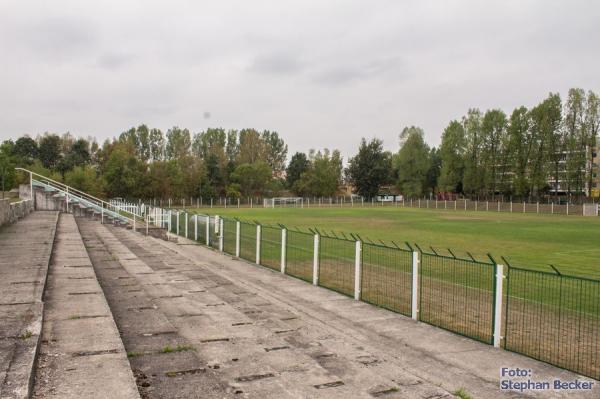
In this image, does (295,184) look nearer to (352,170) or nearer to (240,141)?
(352,170)

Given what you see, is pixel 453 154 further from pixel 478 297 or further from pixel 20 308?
pixel 20 308

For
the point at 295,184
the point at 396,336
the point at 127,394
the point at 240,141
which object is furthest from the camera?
the point at 240,141

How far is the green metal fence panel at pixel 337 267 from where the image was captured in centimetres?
1314

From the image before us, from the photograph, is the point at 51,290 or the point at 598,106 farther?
the point at 598,106

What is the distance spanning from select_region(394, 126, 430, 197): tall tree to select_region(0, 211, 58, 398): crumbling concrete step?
310 ft

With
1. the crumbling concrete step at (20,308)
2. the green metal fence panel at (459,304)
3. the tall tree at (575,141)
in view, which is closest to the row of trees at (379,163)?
the tall tree at (575,141)

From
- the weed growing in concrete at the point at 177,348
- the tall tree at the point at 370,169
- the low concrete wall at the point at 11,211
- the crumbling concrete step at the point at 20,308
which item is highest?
the tall tree at the point at 370,169

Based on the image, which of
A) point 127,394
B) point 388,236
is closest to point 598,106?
point 388,236

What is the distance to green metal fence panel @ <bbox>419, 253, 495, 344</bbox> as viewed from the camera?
9138 mm

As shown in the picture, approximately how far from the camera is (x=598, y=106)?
3039 inches

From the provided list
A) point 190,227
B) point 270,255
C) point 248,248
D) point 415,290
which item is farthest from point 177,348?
point 190,227

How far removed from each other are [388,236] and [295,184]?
86989 mm

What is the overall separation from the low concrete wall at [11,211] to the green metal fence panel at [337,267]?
43.3 ft

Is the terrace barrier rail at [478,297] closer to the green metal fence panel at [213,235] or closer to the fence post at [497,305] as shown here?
the fence post at [497,305]
